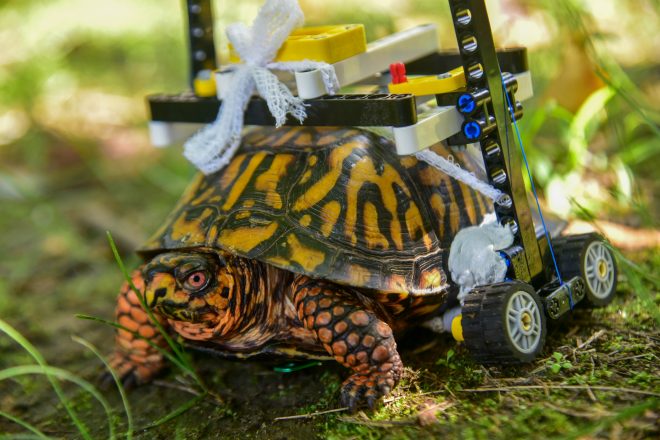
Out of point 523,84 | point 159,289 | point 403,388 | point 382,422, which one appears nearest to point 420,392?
point 403,388

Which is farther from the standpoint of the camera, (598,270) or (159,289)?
(598,270)

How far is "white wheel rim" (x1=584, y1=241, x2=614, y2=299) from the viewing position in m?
2.09

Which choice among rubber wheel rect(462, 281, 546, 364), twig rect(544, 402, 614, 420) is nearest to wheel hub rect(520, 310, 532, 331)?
rubber wheel rect(462, 281, 546, 364)

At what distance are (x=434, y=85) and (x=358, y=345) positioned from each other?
695 mm

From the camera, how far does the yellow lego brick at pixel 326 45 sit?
1.99 m

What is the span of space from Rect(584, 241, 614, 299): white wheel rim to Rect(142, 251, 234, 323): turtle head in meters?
1.04

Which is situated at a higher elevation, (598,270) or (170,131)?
(170,131)

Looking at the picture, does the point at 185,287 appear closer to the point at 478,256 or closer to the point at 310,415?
the point at 310,415

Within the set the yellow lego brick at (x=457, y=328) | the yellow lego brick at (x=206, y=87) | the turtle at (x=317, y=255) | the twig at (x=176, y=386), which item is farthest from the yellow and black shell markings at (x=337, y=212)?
the twig at (x=176, y=386)

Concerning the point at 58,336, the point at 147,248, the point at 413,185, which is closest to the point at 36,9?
the point at 58,336

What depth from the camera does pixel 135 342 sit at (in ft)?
7.67

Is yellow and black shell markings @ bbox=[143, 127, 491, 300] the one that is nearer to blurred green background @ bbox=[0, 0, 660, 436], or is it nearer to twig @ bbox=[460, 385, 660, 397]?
twig @ bbox=[460, 385, 660, 397]

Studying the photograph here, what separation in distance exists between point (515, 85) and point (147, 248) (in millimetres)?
1189

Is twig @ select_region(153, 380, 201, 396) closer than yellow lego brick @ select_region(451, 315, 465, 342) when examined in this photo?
No
